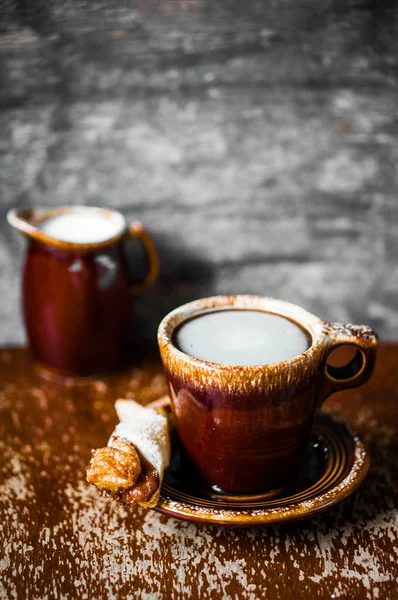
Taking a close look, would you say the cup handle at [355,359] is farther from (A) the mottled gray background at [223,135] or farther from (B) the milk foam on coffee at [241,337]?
(A) the mottled gray background at [223,135]

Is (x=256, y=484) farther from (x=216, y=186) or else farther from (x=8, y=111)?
(x=8, y=111)

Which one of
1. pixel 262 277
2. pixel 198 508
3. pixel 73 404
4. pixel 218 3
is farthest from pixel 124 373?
pixel 218 3

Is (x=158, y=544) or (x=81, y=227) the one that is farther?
(x=81, y=227)

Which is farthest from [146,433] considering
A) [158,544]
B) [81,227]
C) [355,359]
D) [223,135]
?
[223,135]

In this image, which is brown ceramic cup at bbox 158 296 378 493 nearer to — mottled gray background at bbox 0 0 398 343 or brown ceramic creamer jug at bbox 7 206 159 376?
brown ceramic creamer jug at bbox 7 206 159 376

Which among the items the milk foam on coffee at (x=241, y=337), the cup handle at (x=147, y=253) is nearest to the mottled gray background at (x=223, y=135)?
the cup handle at (x=147, y=253)

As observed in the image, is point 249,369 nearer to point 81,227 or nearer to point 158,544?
point 158,544

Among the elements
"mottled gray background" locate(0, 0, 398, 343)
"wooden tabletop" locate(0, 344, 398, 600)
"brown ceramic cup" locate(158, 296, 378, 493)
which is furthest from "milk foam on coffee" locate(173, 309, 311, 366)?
"mottled gray background" locate(0, 0, 398, 343)
